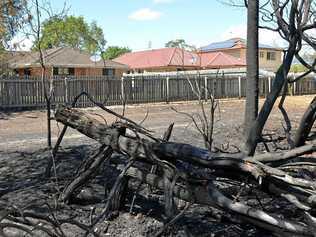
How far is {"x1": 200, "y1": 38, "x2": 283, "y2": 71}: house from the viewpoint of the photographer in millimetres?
64438

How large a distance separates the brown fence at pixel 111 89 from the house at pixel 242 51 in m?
34.9

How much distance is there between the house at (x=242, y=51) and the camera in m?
64.4

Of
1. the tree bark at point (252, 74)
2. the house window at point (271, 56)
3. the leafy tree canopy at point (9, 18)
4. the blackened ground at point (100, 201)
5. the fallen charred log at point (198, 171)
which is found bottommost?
the blackened ground at point (100, 201)

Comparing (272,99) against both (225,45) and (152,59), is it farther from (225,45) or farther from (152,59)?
(225,45)

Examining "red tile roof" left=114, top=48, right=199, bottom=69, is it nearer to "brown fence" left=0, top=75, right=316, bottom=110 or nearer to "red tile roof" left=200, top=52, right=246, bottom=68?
"red tile roof" left=200, top=52, right=246, bottom=68

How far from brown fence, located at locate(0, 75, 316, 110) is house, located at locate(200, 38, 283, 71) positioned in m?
34.9

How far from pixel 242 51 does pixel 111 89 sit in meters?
42.7

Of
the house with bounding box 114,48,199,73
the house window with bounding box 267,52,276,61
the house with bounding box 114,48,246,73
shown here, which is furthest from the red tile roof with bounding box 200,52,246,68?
the house window with bounding box 267,52,276,61

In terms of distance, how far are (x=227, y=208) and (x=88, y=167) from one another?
6.14 ft

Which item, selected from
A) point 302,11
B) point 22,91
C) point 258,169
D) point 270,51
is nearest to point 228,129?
point 302,11

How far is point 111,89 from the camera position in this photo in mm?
24078

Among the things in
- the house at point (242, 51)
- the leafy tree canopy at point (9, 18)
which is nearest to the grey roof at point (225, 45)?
the house at point (242, 51)

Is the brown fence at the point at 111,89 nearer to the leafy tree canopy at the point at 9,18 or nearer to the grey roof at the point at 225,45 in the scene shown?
the leafy tree canopy at the point at 9,18

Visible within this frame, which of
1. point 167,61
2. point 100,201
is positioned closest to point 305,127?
point 100,201
